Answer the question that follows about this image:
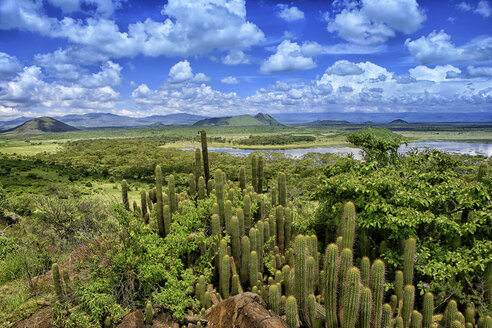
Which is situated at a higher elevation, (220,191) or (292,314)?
(220,191)

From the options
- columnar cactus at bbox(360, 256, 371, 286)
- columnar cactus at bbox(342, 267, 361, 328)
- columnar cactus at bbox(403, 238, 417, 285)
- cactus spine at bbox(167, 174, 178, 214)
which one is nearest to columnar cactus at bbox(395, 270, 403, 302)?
columnar cactus at bbox(403, 238, 417, 285)

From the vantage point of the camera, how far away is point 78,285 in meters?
11.2

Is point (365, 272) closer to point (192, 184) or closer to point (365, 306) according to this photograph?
point (365, 306)

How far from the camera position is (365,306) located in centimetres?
768

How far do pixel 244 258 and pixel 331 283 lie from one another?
4924mm

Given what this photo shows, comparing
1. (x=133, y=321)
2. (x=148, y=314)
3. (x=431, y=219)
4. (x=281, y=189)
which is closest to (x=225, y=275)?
(x=148, y=314)

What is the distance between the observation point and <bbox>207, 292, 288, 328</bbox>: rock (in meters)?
8.38

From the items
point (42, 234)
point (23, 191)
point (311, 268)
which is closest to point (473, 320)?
point (311, 268)

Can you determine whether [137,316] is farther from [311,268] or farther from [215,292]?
[311,268]

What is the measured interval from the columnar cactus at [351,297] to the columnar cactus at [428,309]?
293 cm

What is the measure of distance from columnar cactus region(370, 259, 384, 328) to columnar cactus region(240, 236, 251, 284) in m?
5.27

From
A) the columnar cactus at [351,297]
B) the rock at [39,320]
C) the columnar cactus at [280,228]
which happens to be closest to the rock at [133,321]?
the rock at [39,320]

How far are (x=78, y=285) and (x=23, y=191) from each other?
5013cm

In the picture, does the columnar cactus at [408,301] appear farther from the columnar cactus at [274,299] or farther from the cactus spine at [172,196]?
the cactus spine at [172,196]
